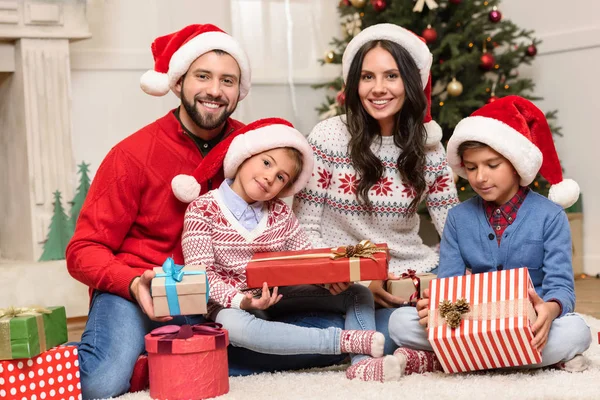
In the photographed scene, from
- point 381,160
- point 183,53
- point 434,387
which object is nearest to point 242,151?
point 183,53

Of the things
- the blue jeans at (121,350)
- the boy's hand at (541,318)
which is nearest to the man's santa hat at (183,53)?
the blue jeans at (121,350)

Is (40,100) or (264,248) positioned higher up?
(40,100)

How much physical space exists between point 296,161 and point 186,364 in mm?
753

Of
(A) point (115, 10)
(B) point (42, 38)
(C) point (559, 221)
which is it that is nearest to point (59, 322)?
(C) point (559, 221)

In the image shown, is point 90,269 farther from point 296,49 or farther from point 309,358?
point 296,49

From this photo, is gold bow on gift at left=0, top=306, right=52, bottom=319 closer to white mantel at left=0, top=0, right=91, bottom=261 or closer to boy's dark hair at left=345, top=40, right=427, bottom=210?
boy's dark hair at left=345, top=40, right=427, bottom=210

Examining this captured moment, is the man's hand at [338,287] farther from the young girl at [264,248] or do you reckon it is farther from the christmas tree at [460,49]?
the christmas tree at [460,49]

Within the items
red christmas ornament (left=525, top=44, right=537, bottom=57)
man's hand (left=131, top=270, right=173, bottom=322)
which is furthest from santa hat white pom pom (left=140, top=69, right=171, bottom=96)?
red christmas ornament (left=525, top=44, right=537, bottom=57)

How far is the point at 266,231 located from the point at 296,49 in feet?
8.90

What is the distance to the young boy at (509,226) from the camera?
235cm

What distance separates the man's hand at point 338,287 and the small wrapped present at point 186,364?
41 centimetres

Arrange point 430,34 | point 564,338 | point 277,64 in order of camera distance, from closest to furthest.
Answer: point 564,338
point 430,34
point 277,64

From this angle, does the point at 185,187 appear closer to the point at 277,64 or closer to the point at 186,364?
the point at 186,364

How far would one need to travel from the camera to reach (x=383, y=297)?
8.94 feet
